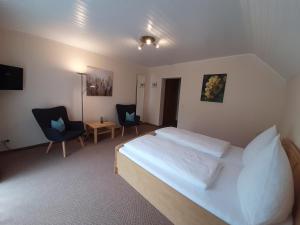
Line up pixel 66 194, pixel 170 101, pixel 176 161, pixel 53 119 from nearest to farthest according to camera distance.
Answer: pixel 176 161 → pixel 66 194 → pixel 53 119 → pixel 170 101

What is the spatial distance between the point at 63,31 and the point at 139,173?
276 cm

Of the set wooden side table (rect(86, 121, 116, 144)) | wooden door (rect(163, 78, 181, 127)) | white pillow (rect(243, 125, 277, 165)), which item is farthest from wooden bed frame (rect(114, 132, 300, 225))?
wooden door (rect(163, 78, 181, 127))

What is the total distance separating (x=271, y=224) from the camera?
0.86 m

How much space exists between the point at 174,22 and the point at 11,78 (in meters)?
2.90

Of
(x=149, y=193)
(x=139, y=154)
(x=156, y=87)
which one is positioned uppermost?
(x=156, y=87)

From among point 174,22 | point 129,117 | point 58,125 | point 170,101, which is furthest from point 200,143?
point 170,101

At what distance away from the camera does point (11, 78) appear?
2.37 m

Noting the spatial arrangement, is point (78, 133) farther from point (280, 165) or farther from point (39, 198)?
point (280, 165)

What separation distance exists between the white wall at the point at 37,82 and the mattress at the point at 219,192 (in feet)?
8.82

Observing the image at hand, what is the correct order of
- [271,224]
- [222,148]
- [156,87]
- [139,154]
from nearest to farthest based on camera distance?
[271,224], [139,154], [222,148], [156,87]

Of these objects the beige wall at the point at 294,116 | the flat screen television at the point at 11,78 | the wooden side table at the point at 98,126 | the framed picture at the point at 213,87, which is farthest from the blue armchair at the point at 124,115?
the beige wall at the point at 294,116

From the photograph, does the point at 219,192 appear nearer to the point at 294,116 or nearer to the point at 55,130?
the point at 294,116

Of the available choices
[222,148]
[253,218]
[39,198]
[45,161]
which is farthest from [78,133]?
[253,218]

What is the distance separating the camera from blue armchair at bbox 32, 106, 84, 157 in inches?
98.6
